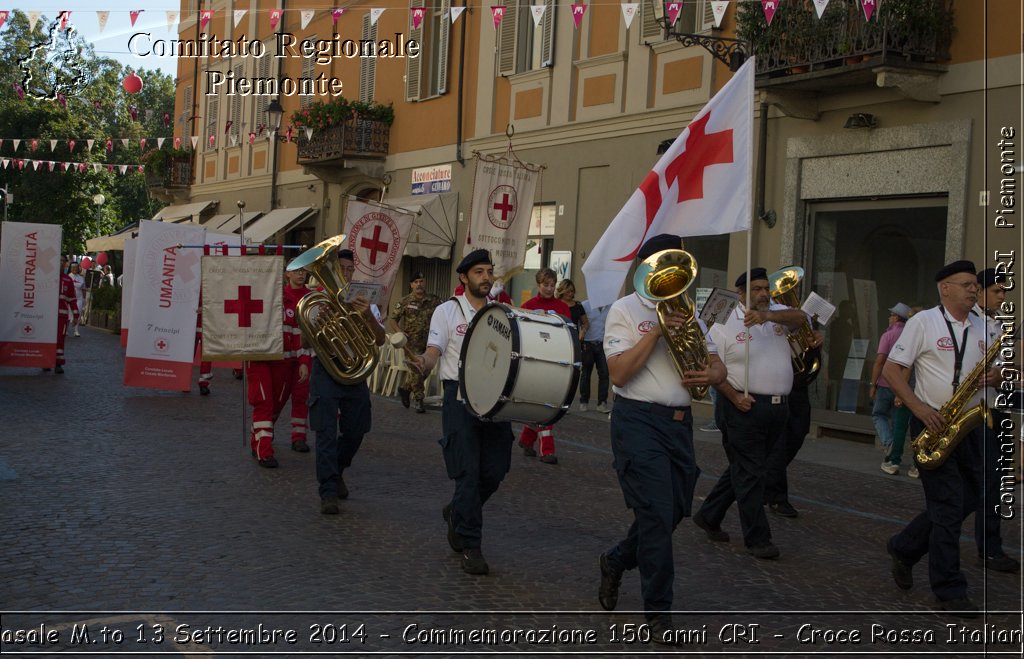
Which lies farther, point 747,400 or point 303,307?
point 303,307

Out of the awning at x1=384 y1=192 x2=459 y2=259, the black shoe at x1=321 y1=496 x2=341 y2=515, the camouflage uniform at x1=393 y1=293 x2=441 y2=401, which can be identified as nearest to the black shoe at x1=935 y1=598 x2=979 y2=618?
the black shoe at x1=321 y1=496 x2=341 y2=515

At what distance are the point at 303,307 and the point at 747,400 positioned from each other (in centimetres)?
352

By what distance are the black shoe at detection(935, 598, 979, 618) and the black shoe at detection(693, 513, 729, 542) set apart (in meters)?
1.90

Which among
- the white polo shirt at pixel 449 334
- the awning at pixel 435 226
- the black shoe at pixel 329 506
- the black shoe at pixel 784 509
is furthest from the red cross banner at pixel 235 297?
the awning at pixel 435 226

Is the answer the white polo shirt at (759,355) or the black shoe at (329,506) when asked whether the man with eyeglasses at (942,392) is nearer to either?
the white polo shirt at (759,355)

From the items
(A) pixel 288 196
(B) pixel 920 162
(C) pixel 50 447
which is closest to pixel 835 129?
(B) pixel 920 162

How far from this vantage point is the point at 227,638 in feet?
17.9

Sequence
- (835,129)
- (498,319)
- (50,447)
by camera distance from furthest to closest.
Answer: (835,129) < (50,447) < (498,319)

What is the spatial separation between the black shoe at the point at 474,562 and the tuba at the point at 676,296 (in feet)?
5.68

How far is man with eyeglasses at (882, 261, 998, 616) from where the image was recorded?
667cm

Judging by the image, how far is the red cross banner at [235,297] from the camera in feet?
38.0

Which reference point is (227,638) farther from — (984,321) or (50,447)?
(50,447)

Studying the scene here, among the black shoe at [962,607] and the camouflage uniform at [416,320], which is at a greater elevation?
the camouflage uniform at [416,320]

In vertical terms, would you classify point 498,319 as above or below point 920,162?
below
